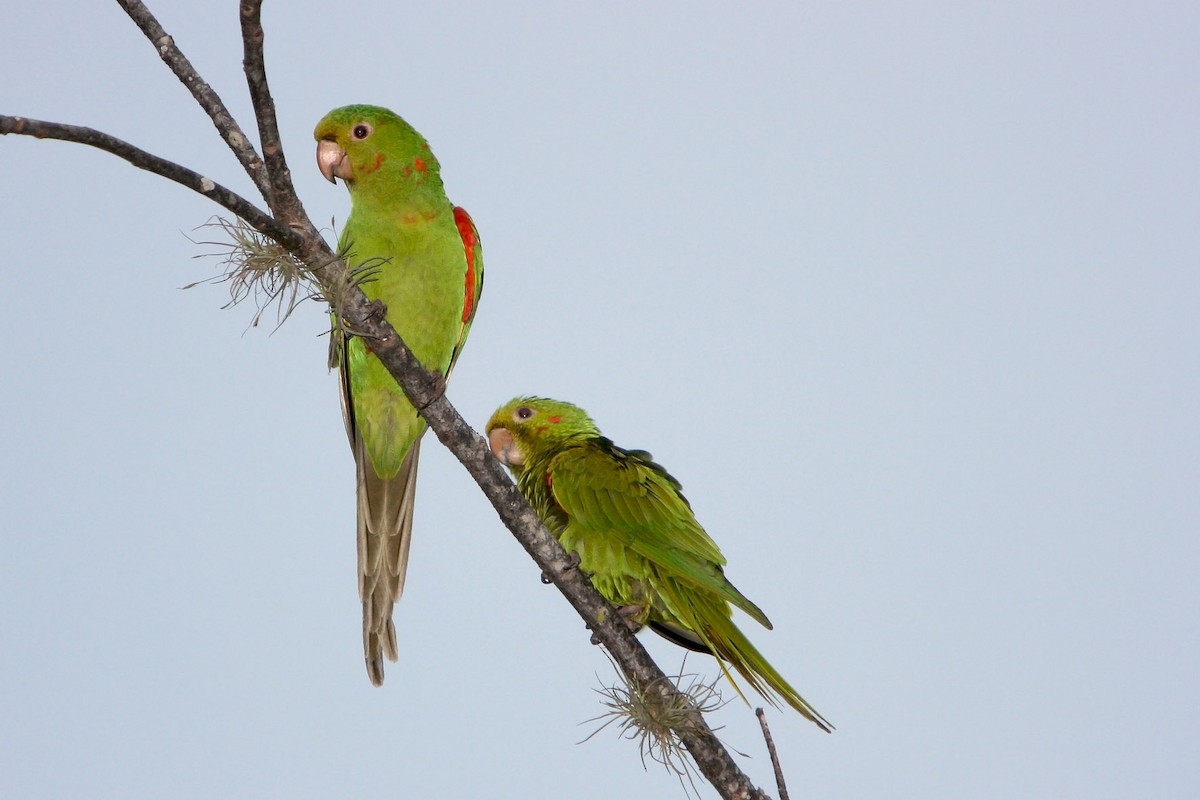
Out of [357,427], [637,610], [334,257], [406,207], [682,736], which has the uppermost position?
[406,207]

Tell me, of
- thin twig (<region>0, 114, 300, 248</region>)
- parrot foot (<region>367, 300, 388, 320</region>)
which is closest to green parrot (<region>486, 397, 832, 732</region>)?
parrot foot (<region>367, 300, 388, 320</region>)

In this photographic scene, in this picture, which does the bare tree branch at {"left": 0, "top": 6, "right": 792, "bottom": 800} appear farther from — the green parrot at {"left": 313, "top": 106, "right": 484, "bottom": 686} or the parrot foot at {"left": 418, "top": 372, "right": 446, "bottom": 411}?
the green parrot at {"left": 313, "top": 106, "right": 484, "bottom": 686}

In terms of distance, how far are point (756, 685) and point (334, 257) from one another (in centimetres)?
170

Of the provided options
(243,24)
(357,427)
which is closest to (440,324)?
(357,427)

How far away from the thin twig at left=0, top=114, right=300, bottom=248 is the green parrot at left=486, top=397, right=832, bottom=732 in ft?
4.58

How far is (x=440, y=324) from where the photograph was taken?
139 inches

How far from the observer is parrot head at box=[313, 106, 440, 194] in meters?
3.61

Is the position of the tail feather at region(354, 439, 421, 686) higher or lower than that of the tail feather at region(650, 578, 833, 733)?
higher

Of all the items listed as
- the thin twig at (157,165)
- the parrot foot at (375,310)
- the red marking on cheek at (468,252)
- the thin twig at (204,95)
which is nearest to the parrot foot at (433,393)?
the parrot foot at (375,310)

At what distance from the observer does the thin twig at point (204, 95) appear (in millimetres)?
2426

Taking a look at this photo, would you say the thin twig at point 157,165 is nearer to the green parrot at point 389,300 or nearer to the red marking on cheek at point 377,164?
the green parrot at point 389,300

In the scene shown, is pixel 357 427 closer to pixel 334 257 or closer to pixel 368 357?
pixel 368 357

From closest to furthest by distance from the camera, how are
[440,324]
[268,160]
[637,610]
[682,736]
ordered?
[268,160]
[682,736]
[637,610]
[440,324]

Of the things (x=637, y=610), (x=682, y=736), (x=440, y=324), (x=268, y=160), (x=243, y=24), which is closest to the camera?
(x=243, y=24)
